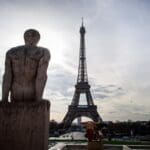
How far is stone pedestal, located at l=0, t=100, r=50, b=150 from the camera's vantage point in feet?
18.1

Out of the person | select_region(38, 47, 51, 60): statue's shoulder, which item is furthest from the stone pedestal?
the person

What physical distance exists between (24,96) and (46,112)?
47cm

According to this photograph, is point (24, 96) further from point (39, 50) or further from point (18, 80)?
point (39, 50)

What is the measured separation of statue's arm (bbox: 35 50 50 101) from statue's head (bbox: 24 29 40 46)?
1.21 feet

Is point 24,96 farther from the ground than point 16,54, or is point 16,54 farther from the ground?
point 16,54

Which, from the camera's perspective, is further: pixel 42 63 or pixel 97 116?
pixel 97 116

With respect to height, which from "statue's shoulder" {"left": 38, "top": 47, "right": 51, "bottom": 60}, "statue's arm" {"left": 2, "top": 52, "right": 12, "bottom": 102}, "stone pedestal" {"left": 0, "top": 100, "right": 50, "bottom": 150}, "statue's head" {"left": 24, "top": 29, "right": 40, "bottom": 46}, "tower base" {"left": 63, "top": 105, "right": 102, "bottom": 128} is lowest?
"stone pedestal" {"left": 0, "top": 100, "right": 50, "bottom": 150}

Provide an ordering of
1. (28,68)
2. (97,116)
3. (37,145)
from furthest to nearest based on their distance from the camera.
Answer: (97,116) < (28,68) < (37,145)

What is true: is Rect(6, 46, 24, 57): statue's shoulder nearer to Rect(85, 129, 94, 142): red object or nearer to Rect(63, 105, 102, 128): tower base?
Rect(85, 129, 94, 142): red object

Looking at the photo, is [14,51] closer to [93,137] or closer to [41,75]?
[41,75]

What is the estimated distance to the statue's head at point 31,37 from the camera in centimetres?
613

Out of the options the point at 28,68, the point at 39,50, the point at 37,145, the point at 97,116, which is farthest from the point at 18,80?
the point at 97,116

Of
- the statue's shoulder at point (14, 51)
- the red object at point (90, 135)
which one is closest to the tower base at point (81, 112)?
the red object at point (90, 135)

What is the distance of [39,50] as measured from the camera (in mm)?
5934
